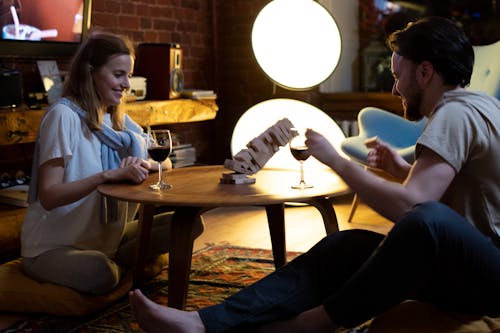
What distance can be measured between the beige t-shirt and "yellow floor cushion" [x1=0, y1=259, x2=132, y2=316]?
4.36ft

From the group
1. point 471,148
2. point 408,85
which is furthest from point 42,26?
point 471,148

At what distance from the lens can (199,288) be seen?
2709 mm

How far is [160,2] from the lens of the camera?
15.3ft

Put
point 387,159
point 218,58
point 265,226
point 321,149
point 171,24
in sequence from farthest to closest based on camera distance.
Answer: point 218,58
point 171,24
point 265,226
point 387,159
point 321,149

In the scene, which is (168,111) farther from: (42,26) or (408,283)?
(408,283)

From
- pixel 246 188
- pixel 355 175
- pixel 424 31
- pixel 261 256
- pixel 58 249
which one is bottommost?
pixel 261 256

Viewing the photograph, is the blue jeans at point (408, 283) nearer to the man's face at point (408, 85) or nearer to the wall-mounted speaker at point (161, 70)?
the man's face at point (408, 85)

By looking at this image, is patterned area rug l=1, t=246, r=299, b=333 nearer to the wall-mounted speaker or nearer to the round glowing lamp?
the round glowing lamp

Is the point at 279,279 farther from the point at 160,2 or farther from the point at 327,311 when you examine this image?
the point at 160,2

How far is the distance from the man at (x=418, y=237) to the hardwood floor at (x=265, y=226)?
1618 millimetres

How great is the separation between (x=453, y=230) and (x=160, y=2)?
3.57 m

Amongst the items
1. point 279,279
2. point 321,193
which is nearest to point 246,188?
point 321,193

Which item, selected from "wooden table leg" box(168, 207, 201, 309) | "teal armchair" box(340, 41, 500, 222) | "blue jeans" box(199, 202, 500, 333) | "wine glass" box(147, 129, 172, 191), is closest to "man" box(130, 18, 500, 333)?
"blue jeans" box(199, 202, 500, 333)

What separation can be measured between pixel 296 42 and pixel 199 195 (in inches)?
96.3
